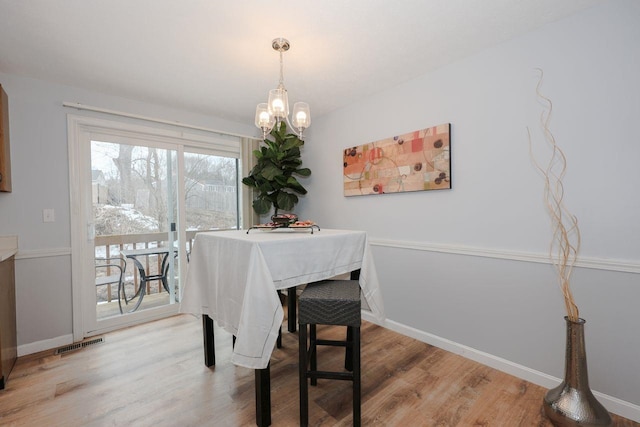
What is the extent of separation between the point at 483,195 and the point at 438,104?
2.84 feet

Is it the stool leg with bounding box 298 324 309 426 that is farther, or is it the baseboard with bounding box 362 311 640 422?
the baseboard with bounding box 362 311 640 422

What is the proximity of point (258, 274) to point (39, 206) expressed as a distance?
2.46 metres

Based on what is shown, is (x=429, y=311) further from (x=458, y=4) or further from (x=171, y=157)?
(x=171, y=157)

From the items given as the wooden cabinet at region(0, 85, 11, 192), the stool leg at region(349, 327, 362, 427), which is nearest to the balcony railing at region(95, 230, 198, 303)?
the wooden cabinet at region(0, 85, 11, 192)

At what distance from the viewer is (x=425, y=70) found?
7.84 ft

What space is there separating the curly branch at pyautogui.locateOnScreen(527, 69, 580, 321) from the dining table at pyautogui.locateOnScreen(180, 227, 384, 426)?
3.85 ft

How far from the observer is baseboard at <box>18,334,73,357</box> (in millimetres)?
2344

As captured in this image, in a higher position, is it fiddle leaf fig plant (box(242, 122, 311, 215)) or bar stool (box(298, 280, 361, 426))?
fiddle leaf fig plant (box(242, 122, 311, 215))

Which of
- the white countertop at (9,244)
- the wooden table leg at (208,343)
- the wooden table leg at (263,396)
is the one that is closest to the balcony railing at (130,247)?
the white countertop at (9,244)

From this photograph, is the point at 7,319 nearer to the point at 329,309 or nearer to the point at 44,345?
the point at 44,345

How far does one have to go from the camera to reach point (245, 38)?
1.90 meters

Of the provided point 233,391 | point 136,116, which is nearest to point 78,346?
point 233,391

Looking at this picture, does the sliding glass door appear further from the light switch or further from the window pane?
the light switch

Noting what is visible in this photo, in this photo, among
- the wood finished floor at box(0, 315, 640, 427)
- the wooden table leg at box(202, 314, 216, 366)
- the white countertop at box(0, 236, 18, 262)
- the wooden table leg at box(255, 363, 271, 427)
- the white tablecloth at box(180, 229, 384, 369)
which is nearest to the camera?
the white tablecloth at box(180, 229, 384, 369)
